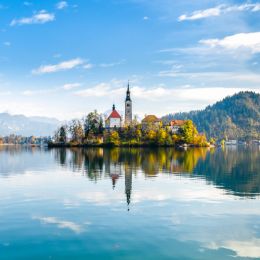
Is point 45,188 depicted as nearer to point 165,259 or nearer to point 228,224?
point 228,224

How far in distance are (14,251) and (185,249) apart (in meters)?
9.77

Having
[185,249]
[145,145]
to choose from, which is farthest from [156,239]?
[145,145]

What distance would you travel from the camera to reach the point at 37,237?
23.1m

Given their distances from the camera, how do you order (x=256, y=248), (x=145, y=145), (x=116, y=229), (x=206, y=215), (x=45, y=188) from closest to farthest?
(x=256, y=248) → (x=116, y=229) → (x=206, y=215) → (x=45, y=188) → (x=145, y=145)

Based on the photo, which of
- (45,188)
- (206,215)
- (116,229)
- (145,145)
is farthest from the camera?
(145,145)

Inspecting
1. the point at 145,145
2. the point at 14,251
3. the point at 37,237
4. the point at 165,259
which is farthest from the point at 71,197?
the point at 145,145

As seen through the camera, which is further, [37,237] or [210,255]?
[37,237]

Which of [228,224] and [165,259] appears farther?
[228,224]

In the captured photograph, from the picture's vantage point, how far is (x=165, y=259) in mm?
19359

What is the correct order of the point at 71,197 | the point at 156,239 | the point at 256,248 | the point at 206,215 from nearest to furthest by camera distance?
the point at 256,248
the point at 156,239
the point at 206,215
the point at 71,197

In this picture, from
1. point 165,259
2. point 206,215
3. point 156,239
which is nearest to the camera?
point 165,259

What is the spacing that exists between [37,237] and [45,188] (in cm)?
2123

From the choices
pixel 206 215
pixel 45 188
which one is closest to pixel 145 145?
pixel 45 188

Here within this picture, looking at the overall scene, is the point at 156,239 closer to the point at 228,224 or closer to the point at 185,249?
the point at 185,249
